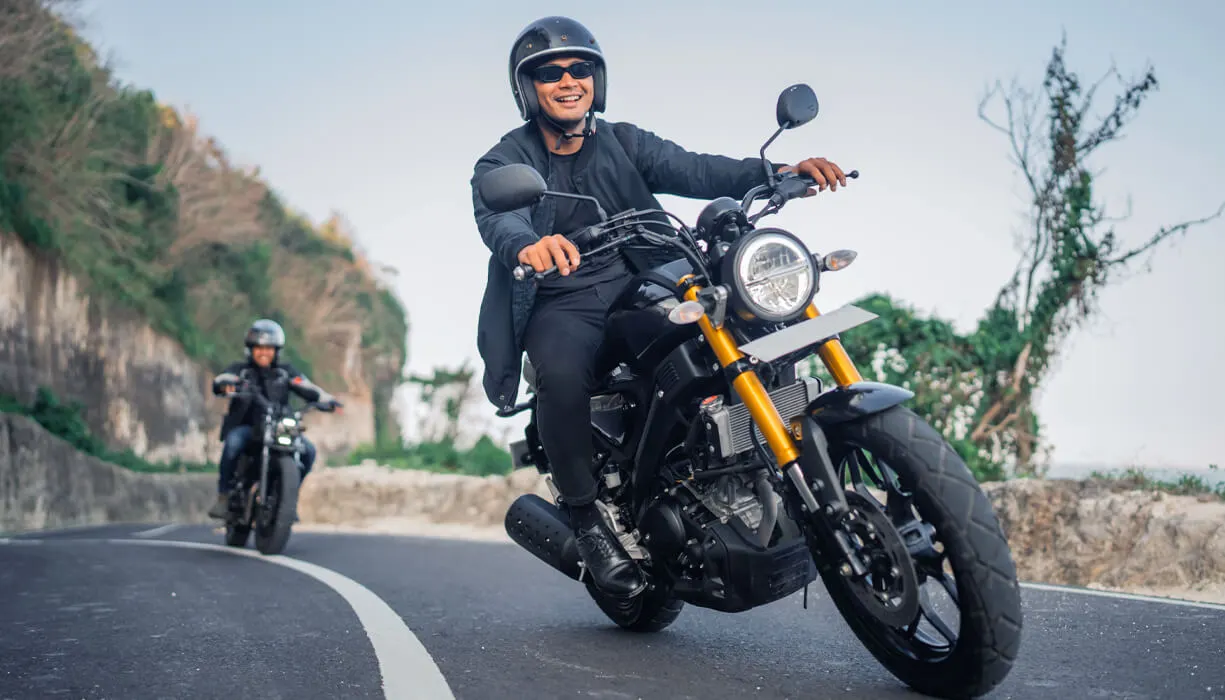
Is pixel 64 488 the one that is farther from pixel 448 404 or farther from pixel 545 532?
pixel 545 532

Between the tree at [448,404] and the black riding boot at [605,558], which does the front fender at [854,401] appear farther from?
the tree at [448,404]

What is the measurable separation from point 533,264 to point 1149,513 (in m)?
4.84

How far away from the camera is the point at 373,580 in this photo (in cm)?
668

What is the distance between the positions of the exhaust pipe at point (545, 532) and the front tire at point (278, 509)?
4828 mm

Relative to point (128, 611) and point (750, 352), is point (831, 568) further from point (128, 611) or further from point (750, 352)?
point (128, 611)

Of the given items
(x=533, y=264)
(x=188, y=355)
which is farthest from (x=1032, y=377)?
(x=188, y=355)

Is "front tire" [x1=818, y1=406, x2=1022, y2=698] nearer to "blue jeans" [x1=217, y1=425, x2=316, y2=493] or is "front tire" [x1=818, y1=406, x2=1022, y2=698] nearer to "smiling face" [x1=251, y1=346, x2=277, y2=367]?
"blue jeans" [x1=217, y1=425, x2=316, y2=493]

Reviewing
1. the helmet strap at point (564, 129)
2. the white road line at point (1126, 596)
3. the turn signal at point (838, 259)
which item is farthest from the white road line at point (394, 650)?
the white road line at point (1126, 596)

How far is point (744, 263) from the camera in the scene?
3.42 meters

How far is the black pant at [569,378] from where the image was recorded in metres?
4.17

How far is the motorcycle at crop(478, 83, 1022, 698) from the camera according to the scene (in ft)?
10.0

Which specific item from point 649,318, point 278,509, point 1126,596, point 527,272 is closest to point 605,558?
point 649,318

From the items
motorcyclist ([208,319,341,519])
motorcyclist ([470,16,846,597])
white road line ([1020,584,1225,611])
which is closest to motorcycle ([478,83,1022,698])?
motorcyclist ([470,16,846,597])

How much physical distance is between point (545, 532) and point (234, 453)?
6.66 meters
